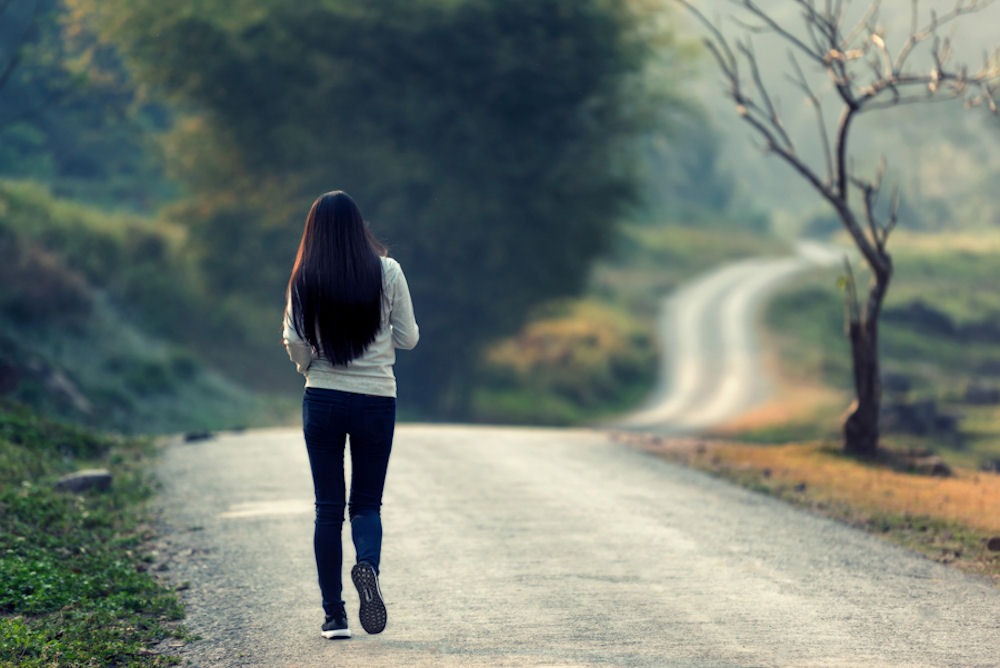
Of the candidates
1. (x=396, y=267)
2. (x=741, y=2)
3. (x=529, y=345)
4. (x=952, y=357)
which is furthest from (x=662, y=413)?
(x=396, y=267)

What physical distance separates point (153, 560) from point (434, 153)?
22162mm

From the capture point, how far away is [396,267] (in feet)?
20.8

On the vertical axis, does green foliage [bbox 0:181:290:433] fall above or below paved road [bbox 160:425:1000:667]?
above

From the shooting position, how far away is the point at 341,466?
630 cm

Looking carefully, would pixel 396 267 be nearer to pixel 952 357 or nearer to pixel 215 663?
pixel 215 663

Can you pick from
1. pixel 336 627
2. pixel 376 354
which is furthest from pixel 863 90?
pixel 336 627

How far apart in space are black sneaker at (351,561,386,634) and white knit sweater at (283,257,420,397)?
0.85 meters

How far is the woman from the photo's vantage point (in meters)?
6.13

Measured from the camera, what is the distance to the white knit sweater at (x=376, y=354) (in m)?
6.16

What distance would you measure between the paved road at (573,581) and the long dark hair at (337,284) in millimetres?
1513

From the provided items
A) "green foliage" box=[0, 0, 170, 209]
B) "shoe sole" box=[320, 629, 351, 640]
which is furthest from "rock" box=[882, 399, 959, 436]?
"shoe sole" box=[320, 629, 351, 640]

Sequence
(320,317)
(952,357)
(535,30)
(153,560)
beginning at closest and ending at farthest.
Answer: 1. (320,317)
2. (153,560)
3. (535,30)
4. (952,357)

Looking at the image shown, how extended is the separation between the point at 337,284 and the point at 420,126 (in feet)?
78.4

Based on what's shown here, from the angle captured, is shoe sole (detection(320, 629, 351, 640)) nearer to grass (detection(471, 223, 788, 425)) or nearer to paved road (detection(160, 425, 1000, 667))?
paved road (detection(160, 425, 1000, 667))
